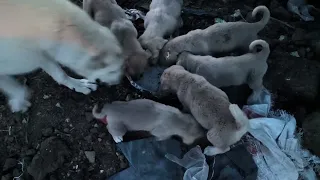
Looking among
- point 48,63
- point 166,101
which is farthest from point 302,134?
point 48,63

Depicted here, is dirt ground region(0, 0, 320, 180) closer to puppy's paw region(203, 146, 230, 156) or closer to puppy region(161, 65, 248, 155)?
puppy region(161, 65, 248, 155)

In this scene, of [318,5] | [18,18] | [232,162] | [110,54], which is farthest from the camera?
[318,5]

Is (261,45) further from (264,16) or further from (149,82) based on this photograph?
(149,82)

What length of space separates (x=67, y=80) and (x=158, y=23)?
1122 millimetres

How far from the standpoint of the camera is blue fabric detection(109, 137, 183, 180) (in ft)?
13.2

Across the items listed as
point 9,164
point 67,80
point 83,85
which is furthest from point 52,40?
point 9,164

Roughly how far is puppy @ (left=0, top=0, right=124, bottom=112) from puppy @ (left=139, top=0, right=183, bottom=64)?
0.57 meters

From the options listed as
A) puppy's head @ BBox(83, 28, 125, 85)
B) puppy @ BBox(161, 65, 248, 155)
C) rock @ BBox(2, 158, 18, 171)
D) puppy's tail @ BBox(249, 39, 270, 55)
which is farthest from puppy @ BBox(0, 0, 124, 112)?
puppy's tail @ BBox(249, 39, 270, 55)

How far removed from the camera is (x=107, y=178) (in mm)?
4039

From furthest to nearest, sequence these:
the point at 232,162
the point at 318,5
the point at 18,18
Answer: the point at 318,5
the point at 232,162
the point at 18,18

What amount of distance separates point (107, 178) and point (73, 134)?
58cm

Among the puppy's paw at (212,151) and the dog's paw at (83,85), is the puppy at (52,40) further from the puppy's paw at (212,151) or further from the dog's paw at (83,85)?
the puppy's paw at (212,151)

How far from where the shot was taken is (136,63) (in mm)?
4121

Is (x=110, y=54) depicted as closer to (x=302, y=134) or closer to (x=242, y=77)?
(x=242, y=77)
